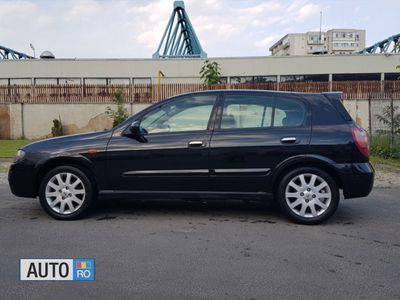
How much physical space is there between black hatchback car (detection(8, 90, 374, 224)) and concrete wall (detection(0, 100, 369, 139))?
12.9 metres

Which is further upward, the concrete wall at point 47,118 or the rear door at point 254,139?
the concrete wall at point 47,118

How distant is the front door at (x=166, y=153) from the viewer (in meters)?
4.79

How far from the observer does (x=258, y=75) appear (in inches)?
1140

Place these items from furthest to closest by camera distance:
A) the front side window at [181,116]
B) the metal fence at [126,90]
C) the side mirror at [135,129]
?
the metal fence at [126,90]
the front side window at [181,116]
the side mirror at [135,129]

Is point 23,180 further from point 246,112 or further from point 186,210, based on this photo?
point 246,112

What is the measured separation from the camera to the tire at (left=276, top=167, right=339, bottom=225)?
185 inches

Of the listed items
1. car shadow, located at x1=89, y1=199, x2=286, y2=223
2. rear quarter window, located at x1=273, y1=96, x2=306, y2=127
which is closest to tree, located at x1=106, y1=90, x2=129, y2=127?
car shadow, located at x1=89, y1=199, x2=286, y2=223

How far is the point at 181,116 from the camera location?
16.2 ft

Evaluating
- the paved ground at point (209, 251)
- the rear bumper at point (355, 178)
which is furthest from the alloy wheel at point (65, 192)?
the rear bumper at point (355, 178)

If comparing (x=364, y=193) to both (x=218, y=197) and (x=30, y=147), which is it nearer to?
(x=218, y=197)

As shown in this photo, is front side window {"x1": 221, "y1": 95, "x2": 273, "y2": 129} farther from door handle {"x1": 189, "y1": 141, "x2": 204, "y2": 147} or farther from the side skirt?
the side skirt

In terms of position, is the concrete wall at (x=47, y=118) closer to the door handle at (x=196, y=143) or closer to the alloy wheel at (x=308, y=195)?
the door handle at (x=196, y=143)

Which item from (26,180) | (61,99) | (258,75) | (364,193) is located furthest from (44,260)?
(258,75)

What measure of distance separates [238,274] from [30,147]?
3.25 m
